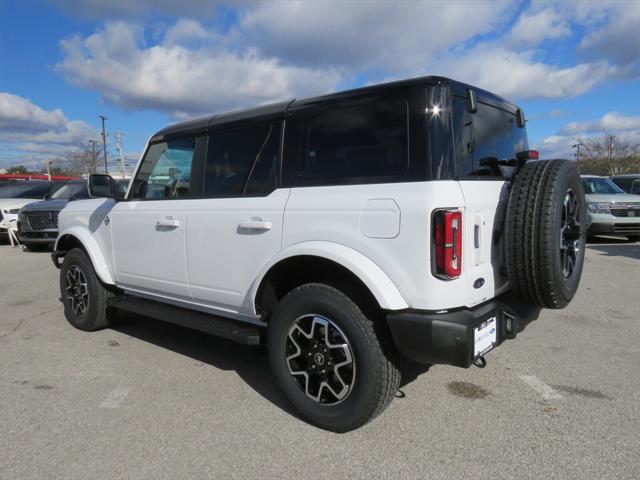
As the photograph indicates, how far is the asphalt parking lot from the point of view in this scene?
2525mm

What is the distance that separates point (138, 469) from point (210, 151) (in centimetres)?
223

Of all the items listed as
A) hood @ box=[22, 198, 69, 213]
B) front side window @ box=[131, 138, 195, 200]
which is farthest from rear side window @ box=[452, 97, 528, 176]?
hood @ box=[22, 198, 69, 213]

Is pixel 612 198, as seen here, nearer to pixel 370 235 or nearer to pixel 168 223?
pixel 370 235

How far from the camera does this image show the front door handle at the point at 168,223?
372 cm

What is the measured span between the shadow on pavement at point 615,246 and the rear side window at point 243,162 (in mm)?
8415

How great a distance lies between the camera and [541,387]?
3426 mm

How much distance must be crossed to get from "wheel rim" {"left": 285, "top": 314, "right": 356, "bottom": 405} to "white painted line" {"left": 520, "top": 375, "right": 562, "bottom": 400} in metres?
1.48

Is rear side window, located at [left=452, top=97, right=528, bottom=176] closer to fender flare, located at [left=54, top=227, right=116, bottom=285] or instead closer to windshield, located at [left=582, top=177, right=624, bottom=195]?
fender flare, located at [left=54, top=227, right=116, bottom=285]

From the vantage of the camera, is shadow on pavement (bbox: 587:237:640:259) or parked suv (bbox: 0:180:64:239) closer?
shadow on pavement (bbox: 587:237:640:259)

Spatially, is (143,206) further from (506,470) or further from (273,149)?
(506,470)

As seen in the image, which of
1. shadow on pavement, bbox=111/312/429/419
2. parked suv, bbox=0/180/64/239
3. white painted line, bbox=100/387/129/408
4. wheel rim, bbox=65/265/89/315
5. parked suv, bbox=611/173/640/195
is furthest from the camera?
parked suv, bbox=611/173/640/195

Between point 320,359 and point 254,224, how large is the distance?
3.15 feet

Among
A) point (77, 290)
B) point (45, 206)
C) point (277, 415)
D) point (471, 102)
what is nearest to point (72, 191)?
point (45, 206)

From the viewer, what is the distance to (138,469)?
2.52m
